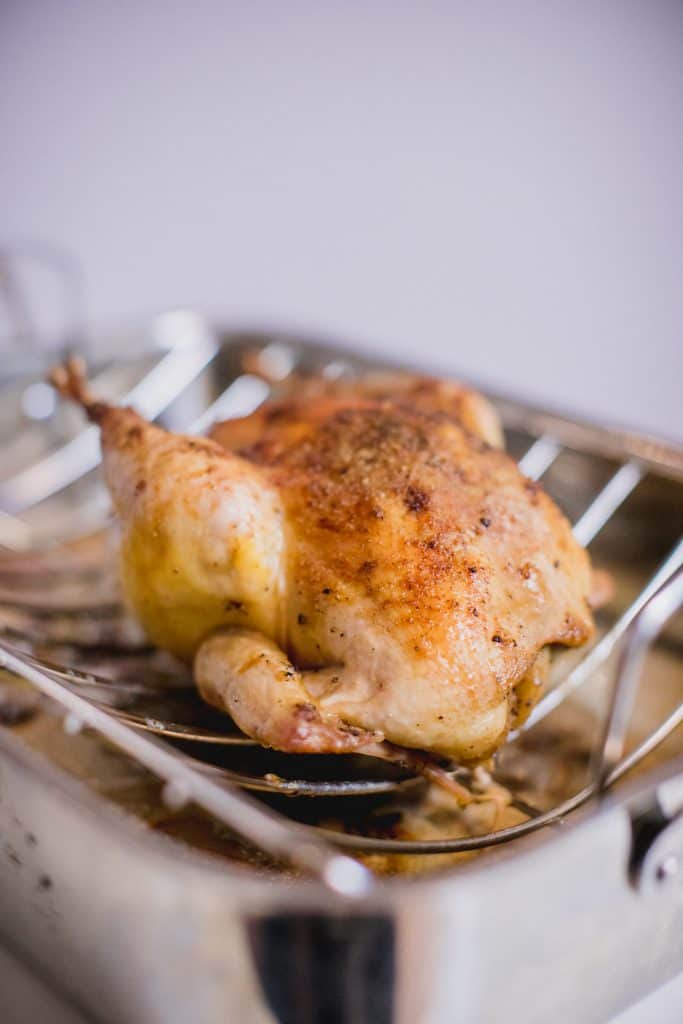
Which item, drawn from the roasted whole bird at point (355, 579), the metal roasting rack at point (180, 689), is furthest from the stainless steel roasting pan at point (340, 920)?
the roasted whole bird at point (355, 579)

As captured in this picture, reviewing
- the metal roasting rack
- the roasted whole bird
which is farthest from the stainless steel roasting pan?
the roasted whole bird

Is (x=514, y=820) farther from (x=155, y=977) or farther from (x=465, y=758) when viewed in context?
(x=155, y=977)

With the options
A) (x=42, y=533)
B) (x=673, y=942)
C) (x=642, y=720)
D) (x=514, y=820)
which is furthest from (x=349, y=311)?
(x=673, y=942)

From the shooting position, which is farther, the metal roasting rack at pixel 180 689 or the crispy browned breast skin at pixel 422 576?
the crispy browned breast skin at pixel 422 576

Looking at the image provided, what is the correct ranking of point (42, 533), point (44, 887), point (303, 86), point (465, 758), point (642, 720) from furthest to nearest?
1. point (303, 86)
2. point (42, 533)
3. point (642, 720)
4. point (465, 758)
5. point (44, 887)

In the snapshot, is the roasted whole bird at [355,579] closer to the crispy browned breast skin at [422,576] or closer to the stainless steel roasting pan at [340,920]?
the crispy browned breast skin at [422,576]

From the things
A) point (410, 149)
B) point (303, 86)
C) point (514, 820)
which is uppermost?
point (303, 86)

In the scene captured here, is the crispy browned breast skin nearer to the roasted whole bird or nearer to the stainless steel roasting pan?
the roasted whole bird
